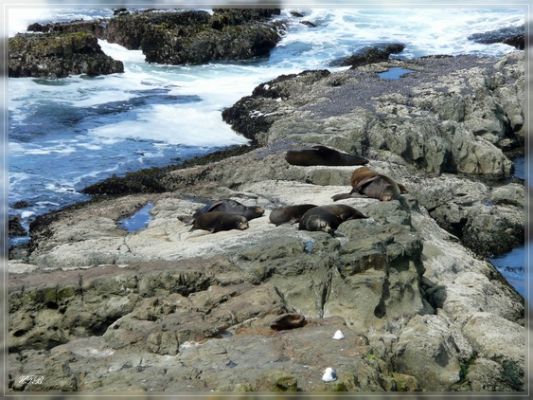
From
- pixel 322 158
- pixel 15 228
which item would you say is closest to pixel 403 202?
pixel 322 158

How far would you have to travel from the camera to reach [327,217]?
934cm

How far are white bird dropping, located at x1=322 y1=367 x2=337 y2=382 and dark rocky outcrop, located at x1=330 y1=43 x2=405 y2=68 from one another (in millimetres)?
20912

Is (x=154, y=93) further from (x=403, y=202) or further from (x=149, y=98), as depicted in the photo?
(x=403, y=202)

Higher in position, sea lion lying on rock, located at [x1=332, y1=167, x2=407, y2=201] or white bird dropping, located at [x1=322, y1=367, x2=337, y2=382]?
white bird dropping, located at [x1=322, y1=367, x2=337, y2=382]

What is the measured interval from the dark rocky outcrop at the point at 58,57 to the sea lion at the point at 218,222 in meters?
18.3

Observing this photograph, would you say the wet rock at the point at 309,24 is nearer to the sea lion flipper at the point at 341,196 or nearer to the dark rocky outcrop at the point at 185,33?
the dark rocky outcrop at the point at 185,33

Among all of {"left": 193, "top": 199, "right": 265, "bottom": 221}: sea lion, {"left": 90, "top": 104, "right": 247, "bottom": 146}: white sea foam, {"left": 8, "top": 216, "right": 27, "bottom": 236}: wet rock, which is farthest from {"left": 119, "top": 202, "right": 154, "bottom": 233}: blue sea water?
{"left": 90, "top": 104, "right": 247, "bottom": 146}: white sea foam

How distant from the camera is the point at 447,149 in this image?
16453 millimetres

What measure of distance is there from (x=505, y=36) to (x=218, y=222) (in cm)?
2287

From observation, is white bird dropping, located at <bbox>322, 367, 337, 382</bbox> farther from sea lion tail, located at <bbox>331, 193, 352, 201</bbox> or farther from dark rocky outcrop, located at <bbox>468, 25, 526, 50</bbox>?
dark rocky outcrop, located at <bbox>468, 25, 526, 50</bbox>

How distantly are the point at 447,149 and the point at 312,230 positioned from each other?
26.8 ft

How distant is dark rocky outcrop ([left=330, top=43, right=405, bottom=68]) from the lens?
2636cm

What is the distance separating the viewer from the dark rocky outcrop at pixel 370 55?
86.5ft

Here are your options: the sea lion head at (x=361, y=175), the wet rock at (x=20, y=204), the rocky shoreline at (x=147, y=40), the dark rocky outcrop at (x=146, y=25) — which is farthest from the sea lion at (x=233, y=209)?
the dark rocky outcrop at (x=146, y=25)
